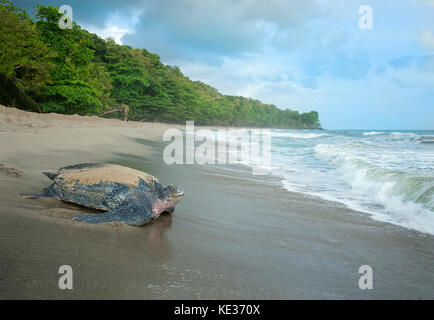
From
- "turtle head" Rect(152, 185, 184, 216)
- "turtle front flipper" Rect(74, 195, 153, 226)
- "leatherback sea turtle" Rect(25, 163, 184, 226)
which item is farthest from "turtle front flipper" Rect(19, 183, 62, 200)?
"turtle head" Rect(152, 185, 184, 216)

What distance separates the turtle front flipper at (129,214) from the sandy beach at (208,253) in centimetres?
8

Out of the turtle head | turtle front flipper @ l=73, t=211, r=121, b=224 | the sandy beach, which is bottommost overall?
the sandy beach

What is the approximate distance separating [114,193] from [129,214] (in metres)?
0.30

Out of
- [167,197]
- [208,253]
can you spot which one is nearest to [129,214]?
[167,197]

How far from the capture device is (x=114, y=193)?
2.84m

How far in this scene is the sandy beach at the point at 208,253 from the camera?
5.43ft

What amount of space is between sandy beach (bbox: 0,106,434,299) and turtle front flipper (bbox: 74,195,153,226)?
0.08 m

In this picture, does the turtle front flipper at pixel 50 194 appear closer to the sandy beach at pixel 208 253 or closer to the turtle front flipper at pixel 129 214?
the sandy beach at pixel 208 253

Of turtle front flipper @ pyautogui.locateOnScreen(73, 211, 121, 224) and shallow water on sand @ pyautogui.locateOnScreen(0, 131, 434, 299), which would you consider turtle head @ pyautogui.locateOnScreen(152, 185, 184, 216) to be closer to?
shallow water on sand @ pyautogui.locateOnScreen(0, 131, 434, 299)

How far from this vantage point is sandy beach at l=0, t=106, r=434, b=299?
1.66 metres

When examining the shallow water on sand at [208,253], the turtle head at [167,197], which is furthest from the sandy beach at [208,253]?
the turtle head at [167,197]

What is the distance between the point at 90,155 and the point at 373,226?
5656 mm

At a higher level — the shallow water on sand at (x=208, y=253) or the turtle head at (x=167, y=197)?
the turtle head at (x=167, y=197)

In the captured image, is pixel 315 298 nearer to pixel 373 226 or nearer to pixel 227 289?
pixel 227 289
